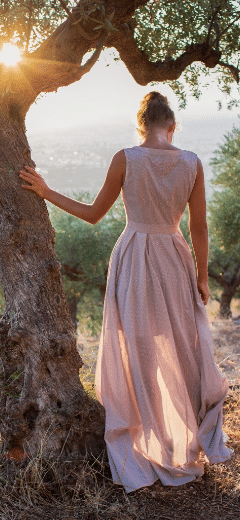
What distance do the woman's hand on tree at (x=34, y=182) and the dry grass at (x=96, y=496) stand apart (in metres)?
1.71

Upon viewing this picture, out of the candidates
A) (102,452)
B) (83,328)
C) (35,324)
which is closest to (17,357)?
(35,324)

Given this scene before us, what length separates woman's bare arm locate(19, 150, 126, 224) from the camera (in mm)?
2896

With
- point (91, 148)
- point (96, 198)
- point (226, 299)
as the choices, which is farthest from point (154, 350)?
point (91, 148)

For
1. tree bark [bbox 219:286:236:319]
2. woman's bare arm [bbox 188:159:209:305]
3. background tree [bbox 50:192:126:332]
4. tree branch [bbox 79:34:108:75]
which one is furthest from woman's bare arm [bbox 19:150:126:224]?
tree bark [bbox 219:286:236:319]

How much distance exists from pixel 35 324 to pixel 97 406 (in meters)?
0.72

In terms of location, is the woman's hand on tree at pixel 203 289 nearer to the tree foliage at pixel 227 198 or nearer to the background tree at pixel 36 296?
the background tree at pixel 36 296

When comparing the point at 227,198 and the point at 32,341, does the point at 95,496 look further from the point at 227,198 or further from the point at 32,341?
the point at 227,198

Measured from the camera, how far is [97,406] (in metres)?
3.13

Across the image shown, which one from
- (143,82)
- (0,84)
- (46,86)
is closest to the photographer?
(0,84)

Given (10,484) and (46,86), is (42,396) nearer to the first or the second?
(10,484)

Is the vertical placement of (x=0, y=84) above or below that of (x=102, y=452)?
above

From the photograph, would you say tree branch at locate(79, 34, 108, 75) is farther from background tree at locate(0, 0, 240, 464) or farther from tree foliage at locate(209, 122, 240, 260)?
tree foliage at locate(209, 122, 240, 260)

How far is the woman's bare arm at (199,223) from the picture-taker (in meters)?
3.03

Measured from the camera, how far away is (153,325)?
9.95 ft
